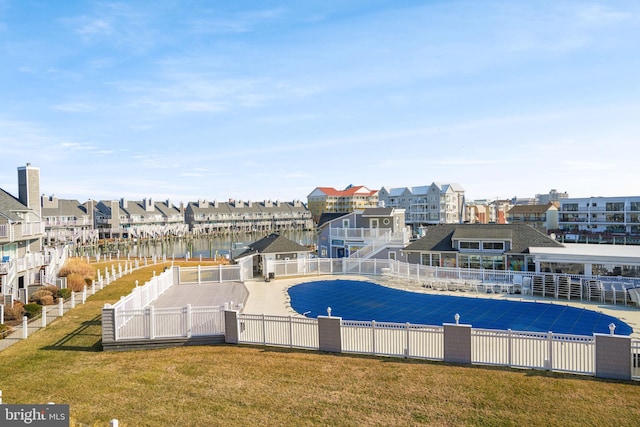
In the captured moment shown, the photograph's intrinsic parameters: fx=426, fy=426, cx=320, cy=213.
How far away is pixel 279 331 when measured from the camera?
14.3 meters

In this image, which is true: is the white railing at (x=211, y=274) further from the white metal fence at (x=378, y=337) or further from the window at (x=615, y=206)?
the window at (x=615, y=206)

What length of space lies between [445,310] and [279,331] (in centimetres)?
1030

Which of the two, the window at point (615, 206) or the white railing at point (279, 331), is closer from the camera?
the white railing at point (279, 331)

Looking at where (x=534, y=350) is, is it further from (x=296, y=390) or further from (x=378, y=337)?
(x=296, y=390)

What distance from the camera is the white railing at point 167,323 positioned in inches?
589

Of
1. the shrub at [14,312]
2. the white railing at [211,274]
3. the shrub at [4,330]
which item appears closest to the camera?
the shrub at [4,330]

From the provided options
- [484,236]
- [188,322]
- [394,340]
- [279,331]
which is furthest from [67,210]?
[394,340]

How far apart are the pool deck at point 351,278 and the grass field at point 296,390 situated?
24.4 feet

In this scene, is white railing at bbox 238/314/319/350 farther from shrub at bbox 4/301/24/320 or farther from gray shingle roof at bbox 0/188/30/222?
gray shingle roof at bbox 0/188/30/222

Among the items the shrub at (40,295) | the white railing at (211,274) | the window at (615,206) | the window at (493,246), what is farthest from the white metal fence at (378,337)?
the window at (615,206)

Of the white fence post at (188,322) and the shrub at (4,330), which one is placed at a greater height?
the white fence post at (188,322)

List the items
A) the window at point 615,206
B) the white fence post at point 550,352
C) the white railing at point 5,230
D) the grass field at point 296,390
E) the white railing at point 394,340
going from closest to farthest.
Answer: the grass field at point 296,390, the white fence post at point 550,352, the white railing at point 394,340, the white railing at point 5,230, the window at point 615,206

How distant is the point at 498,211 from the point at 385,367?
15142 centimetres

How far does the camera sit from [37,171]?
3366 cm
